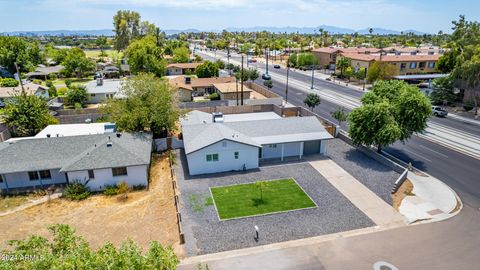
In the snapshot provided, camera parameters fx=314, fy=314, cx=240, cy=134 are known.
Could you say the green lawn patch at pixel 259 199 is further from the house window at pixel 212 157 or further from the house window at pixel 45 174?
the house window at pixel 45 174

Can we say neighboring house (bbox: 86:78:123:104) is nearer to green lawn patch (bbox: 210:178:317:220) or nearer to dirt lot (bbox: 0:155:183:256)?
dirt lot (bbox: 0:155:183:256)

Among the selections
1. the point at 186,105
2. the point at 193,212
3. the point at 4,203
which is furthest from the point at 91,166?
the point at 186,105

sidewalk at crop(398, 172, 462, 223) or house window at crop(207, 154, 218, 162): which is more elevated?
house window at crop(207, 154, 218, 162)

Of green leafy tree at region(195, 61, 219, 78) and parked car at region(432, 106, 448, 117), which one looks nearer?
parked car at region(432, 106, 448, 117)

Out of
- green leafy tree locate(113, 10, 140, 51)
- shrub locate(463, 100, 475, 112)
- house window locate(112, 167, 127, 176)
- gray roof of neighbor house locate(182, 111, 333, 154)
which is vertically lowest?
house window locate(112, 167, 127, 176)

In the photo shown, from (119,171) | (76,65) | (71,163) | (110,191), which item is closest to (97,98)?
(76,65)

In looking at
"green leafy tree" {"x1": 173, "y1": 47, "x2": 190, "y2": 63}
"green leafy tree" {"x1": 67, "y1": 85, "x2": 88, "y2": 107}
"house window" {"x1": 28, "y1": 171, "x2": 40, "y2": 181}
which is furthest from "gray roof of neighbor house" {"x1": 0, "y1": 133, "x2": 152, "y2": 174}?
"green leafy tree" {"x1": 173, "y1": 47, "x2": 190, "y2": 63}

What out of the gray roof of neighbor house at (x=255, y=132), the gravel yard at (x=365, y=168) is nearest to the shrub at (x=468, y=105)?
the gravel yard at (x=365, y=168)
